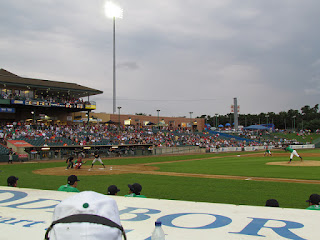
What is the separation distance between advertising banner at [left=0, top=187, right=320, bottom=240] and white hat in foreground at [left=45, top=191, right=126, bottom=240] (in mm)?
1986

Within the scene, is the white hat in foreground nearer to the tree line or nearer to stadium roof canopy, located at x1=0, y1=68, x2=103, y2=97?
stadium roof canopy, located at x1=0, y1=68, x2=103, y2=97

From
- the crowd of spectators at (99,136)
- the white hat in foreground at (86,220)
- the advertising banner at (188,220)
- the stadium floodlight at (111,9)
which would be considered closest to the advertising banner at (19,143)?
the crowd of spectators at (99,136)

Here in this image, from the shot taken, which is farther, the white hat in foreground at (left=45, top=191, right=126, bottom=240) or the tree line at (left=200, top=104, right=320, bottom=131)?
the tree line at (left=200, top=104, right=320, bottom=131)

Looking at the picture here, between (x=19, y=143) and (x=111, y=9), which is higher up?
(x=111, y=9)

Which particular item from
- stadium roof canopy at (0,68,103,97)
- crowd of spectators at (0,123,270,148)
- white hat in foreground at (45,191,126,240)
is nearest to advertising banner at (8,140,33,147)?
crowd of spectators at (0,123,270,148)

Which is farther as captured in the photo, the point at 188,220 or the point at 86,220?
the point at 188,220

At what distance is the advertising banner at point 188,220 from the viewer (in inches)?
150

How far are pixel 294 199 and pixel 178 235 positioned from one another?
28.1ft

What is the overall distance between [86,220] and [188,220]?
314cm

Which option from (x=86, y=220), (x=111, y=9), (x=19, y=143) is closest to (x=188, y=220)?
(x=86, y=220)

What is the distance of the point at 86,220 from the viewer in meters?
1.87

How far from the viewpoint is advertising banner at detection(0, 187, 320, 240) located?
3.81 meters

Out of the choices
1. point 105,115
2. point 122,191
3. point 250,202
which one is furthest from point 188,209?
point 105,115

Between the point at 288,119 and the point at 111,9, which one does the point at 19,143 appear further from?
the point at 288,119
